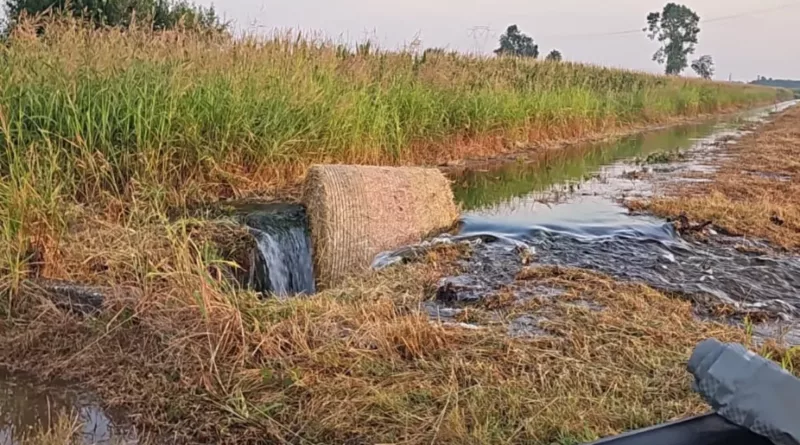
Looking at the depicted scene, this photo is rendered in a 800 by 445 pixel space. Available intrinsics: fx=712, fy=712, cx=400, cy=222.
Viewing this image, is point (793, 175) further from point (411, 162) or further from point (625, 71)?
point (625, 71)

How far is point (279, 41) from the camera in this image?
7.86 m

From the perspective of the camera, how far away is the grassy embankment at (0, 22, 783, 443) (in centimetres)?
264

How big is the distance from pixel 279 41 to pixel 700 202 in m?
4.69

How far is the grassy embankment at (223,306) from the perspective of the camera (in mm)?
2643

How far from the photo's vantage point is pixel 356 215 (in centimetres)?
513

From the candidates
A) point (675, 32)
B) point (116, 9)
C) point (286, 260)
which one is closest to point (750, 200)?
point (286, 260)

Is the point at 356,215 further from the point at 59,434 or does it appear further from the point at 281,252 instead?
the point at 59,434

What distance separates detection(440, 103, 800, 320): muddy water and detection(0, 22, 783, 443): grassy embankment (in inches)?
20.0

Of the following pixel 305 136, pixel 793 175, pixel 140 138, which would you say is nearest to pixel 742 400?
pixel 140 138

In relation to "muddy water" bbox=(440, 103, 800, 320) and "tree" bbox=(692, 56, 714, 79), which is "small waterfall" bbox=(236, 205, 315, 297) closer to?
"muddy water" bbox=(440, 103, 800, 320)

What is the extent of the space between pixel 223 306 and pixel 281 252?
5.91 ft

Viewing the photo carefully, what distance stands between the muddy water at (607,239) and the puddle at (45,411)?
205 cm

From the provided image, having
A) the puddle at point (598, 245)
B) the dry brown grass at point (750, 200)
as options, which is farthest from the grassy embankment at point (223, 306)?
the dry brown grass at point (750, 200)

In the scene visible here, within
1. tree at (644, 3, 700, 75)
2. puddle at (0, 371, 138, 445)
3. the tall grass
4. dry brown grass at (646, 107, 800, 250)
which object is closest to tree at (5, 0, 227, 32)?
the tall grass
